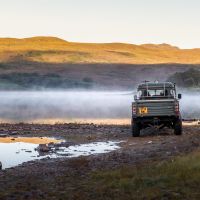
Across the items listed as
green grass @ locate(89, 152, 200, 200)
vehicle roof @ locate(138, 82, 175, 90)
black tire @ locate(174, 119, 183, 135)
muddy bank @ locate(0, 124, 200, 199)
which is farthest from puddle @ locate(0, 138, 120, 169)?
green grass @ locate(89, 152, 200, 200)

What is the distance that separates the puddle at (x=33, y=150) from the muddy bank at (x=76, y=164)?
86cm

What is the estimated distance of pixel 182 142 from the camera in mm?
22953

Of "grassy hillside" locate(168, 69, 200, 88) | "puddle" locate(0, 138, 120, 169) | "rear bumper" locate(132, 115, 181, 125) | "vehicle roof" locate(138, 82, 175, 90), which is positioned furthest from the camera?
"grassy hillside" locate(168, 69, 200, 88)

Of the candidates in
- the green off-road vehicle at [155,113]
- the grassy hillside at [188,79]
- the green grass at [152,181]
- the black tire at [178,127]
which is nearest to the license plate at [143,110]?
the green off-road vehicle at [155,113]

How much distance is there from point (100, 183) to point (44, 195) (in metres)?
1.76

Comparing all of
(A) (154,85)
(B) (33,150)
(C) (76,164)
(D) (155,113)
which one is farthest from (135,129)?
(C) (76,164)

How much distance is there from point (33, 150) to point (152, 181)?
10.0m

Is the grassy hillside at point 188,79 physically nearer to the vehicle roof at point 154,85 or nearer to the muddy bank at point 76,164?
the vehicle roof at point 154,85

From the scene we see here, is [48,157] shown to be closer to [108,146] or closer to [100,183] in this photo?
[108,146]

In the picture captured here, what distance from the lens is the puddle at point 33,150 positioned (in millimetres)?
20595

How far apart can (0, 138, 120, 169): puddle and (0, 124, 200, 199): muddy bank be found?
86cm

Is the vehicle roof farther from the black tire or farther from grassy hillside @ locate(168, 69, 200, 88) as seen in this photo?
grassy hillside @ locate(168, 69, 200, 88)

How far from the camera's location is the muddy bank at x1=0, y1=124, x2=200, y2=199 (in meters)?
13.3

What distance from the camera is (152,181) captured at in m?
13.8
